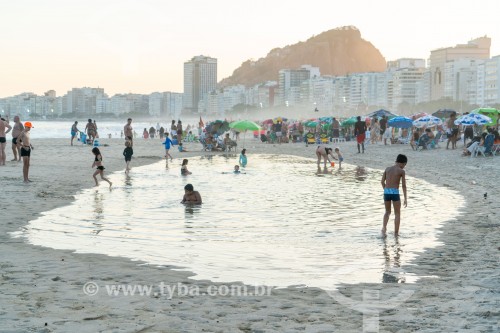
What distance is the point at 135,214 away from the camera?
488 inches

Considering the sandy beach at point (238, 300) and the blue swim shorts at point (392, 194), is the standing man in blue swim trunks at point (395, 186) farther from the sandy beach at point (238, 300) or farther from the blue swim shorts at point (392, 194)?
the sandy beach at point (238, 300)

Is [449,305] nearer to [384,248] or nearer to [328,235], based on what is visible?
[384,248]

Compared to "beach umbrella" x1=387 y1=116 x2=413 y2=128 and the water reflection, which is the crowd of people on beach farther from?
the water reflection

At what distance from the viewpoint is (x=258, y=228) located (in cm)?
1102

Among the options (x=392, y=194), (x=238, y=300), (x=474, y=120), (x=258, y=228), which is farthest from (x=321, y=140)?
(x=238, y=300)

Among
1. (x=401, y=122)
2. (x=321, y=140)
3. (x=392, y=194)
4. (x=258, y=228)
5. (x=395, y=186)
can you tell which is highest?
(x=401, y=122)

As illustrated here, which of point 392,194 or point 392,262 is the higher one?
point 392,194

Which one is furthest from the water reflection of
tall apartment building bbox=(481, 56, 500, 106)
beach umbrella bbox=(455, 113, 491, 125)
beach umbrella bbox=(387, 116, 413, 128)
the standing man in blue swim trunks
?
tall apartment building bbox=(481, 56, 500, 106)

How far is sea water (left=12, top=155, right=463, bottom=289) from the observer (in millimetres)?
7898

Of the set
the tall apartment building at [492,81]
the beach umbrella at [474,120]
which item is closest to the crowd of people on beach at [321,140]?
the beach umbrella at [474,120]

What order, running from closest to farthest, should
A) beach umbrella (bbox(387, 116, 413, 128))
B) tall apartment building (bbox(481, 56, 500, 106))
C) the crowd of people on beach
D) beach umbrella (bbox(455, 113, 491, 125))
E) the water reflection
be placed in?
the water reflection, the crowd of people on beach, beach umbrella (bbox(455, 113, 491, 125)), beach umbrella (bbox(387, 116, 413, 128)), tall apartment building (bbox(481, 56, 500, 106))

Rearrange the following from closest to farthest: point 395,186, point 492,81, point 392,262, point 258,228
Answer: point 392,262 < point 395,186 < point 258,228 < point 492,81

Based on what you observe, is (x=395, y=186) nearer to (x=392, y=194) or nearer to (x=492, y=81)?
(x=392, y=194)

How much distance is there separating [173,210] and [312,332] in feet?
26.4
